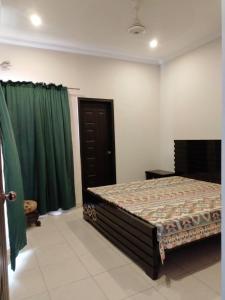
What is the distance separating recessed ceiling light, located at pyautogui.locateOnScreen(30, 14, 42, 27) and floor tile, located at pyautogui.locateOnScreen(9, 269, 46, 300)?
312cm

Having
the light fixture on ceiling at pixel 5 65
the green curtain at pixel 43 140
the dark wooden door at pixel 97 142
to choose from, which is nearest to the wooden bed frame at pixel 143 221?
the green curtain at pixel 43 140

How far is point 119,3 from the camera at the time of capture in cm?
288

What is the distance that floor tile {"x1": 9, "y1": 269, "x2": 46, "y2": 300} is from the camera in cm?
197

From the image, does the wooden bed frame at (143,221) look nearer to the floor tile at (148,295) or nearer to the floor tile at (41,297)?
the floor tile at (148,295)

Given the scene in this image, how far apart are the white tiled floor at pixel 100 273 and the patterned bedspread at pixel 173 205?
0.31 metres

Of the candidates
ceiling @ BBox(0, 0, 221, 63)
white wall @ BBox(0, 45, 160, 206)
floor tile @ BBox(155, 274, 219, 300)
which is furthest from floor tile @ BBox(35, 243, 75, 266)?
ceiling @ BBox(0, 0, 221, 63)

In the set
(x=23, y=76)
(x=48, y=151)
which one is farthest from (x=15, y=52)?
(x=48, y=151)

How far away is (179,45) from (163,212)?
10.8 feet

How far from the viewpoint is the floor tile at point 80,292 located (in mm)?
1912

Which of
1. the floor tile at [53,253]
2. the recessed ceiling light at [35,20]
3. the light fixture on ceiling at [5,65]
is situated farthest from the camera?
the light fixture on ceiling at [5,65]

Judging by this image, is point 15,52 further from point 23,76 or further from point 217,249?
point 217,249

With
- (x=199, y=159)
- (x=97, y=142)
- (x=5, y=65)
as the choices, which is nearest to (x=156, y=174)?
(x=199, y=159)

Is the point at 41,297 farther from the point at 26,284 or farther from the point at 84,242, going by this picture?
the point at 84,242

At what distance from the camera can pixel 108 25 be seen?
3.47m
